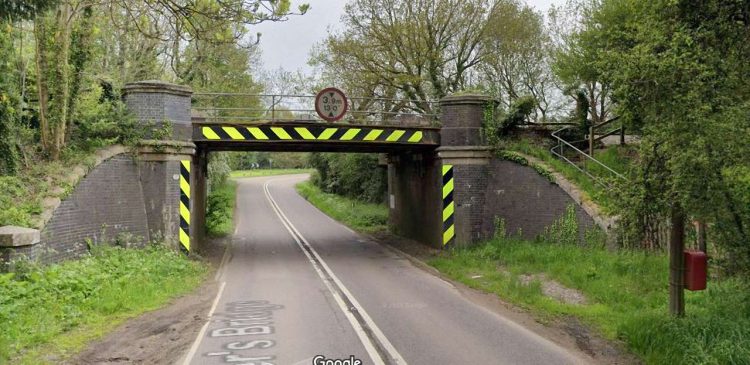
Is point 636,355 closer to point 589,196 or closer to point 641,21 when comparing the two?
point 641,21

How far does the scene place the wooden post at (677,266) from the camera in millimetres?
7879

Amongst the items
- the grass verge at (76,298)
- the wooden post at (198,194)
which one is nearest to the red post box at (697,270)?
the grass verge at (76,298)

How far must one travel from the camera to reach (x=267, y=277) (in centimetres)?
1478

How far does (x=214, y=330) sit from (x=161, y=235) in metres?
7.17

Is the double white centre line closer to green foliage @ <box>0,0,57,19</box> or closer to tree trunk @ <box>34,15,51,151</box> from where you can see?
green foliage @ <box>0,0,57,19</box>

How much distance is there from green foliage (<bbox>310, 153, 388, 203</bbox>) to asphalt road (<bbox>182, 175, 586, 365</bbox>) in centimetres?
1521

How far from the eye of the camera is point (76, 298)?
978cm

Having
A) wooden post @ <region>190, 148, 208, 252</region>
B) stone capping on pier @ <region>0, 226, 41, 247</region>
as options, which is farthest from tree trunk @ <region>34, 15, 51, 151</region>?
wooden post @ <region>190, 148, 208, 252</region>

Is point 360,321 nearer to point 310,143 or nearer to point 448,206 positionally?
point 448,206

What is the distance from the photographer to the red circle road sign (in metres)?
17.2

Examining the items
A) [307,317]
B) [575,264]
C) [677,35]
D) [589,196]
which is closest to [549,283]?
[575,264]

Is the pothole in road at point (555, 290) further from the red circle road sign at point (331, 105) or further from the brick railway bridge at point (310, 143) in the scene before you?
the red circle road sign at point (331, 105)

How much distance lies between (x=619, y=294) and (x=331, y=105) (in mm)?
10048

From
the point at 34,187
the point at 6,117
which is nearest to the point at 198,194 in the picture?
the point at 34,187
